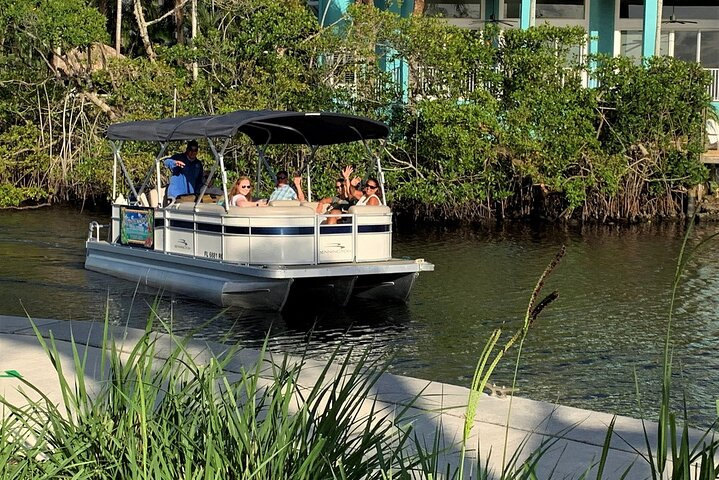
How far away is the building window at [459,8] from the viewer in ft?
117

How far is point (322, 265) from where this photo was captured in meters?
15.5

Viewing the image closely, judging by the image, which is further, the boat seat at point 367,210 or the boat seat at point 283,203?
the boat seat at point 367,210

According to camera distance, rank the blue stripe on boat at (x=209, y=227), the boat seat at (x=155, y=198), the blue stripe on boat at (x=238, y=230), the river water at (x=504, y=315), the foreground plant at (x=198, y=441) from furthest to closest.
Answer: the boat seat at (x=155, y=198), the blue stripe on boat at (x=209, y=227), the blue stripe on boat at (x=238, y=230), the river water at (x=504, y=315), the foreground plant at (x=198, y=441)

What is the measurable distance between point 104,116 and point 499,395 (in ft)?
90.2

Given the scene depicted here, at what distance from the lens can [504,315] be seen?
15.4 meters

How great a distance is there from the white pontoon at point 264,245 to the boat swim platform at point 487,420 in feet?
18.2

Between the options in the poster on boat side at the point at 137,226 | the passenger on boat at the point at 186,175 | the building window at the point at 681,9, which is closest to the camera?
the poster on boat side at the point at 137,226

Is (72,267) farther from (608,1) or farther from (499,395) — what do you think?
(608,1)

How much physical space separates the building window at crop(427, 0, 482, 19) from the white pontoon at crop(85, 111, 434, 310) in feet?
60.8

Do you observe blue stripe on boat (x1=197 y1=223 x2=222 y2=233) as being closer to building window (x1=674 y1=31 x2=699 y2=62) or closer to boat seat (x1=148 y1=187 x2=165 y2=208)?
boat seat (x1=148 y1=187 x2=165 y2=208)

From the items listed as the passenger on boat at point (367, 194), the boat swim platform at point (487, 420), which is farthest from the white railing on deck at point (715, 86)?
the boat swim platform at point (487, 420)

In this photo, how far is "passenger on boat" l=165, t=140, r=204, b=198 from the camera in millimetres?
18062

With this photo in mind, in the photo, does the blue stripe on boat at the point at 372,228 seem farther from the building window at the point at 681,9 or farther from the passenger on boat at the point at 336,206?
the building window at the point at 681,9

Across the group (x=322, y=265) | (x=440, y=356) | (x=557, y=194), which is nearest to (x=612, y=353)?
(x=440, y=356)
